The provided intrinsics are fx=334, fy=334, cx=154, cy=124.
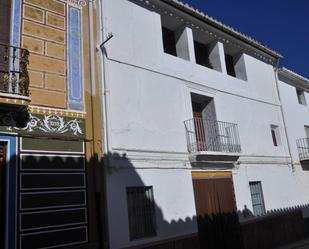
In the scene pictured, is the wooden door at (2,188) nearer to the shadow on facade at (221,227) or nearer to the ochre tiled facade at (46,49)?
the ochre tiled facade at (46,49)

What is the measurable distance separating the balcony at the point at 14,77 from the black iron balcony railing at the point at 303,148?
11.4 meters

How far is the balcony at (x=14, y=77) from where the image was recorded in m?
5.90

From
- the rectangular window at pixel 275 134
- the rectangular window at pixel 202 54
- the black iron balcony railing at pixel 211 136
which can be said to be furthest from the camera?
the rectangular window at pixel 275 134

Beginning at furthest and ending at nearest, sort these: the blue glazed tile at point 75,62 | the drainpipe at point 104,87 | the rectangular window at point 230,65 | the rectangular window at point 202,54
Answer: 1. the rectangular window at point 230,65
2. the rectangular window at point 202,54
3. the drainpipe at point 104,87
4. the blue glazed tile at point 75,62

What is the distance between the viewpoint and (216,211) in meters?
9.38

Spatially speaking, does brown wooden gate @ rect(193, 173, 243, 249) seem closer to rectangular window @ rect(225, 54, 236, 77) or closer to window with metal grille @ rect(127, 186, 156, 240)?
window with metal grille @ rect(127, 186, 156, 240)

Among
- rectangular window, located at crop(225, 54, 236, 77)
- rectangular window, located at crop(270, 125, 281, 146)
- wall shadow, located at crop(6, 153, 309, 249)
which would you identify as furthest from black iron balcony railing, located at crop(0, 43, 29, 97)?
rectangular window, located at crop(270, 125, 281, 146)

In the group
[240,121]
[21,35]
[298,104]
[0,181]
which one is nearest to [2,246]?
[0,181]

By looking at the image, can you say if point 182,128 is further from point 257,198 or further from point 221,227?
point 257,198

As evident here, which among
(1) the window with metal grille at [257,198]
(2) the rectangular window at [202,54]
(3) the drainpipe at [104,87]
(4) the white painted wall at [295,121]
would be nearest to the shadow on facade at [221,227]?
(1) the window with metal grille at [257,198]

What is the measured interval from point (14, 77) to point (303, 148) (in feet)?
39.4

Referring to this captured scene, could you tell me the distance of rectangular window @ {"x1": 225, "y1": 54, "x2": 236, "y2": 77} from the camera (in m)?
12.7

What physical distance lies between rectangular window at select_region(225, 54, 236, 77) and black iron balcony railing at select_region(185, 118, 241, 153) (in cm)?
282

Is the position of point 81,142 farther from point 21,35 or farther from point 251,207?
point 251,207
